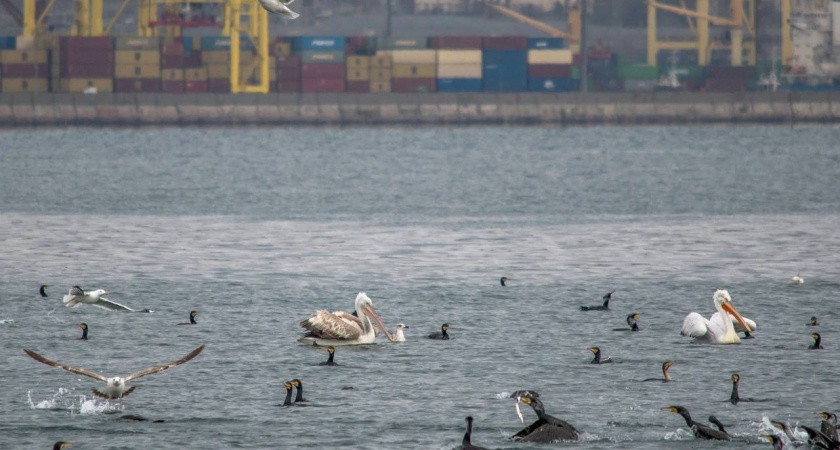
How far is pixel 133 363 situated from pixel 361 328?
4.08 metres

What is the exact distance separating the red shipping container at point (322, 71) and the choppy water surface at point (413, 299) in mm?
60807

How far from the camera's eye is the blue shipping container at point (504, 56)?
152 meters

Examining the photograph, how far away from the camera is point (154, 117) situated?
13525cm

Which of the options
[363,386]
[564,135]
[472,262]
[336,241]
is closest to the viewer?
[363,386]

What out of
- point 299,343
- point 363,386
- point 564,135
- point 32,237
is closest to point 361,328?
point 299,343

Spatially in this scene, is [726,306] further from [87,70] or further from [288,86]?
[288,86]

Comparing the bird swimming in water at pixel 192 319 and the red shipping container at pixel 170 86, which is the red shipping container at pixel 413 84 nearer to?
the red shipping container at pixel 170 86

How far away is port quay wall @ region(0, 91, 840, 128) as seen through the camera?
13525cm

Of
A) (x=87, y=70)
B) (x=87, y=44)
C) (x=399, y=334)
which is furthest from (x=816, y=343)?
(x=87, y=70)

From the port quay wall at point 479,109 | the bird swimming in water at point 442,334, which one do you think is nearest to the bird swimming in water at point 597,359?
the bird swimming in water at point 442,334

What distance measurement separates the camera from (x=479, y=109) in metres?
141

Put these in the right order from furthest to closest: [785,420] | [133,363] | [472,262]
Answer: [472,262] → [133,363] → [785,420]

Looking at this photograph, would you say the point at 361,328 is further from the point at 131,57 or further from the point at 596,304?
the point at 131,57

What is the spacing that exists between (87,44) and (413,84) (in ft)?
109
